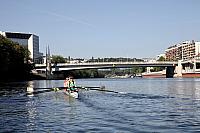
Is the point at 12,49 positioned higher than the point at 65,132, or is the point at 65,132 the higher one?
the point at 12,49

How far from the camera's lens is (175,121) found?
82.9ft

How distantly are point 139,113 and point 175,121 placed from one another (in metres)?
4.96

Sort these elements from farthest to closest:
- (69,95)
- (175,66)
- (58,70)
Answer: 1. (175,66)
2. (58,70)
3. (69,95)

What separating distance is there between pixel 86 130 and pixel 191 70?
178 m

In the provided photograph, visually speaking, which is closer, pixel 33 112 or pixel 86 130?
pixel 86 130

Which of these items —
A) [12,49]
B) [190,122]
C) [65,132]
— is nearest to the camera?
[65,132]

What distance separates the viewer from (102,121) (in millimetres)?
25656

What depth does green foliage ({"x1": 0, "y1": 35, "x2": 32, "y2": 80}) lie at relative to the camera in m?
114

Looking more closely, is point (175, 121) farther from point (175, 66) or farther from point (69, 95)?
point (175, 66)

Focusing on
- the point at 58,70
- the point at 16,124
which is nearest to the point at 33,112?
the point at 16,124

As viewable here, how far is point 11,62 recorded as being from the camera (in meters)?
127

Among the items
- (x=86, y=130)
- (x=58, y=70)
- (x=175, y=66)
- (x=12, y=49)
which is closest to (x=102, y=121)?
(x=86, y=130)

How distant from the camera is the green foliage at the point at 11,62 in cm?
11400

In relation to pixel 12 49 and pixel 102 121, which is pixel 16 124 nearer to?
pixel 102 121
